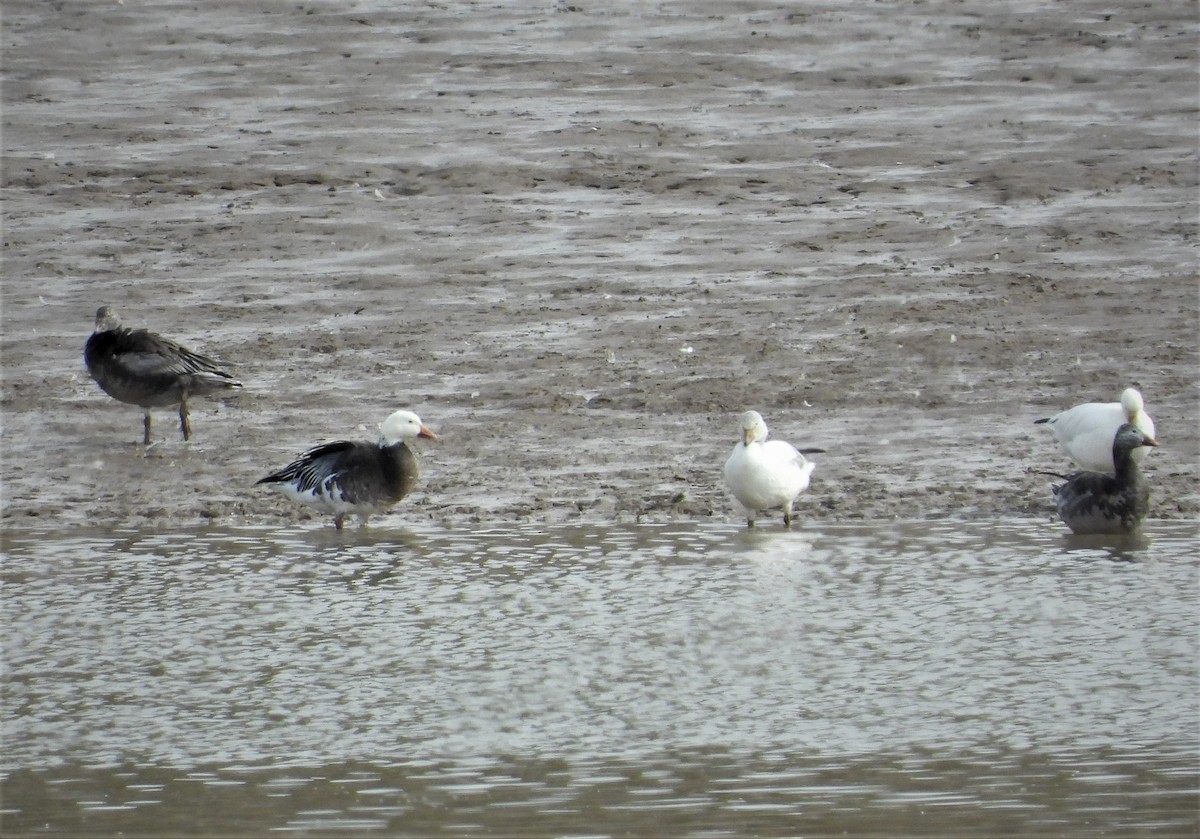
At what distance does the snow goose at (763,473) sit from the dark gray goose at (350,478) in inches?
65.5

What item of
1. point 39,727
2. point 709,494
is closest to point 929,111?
point 709,494

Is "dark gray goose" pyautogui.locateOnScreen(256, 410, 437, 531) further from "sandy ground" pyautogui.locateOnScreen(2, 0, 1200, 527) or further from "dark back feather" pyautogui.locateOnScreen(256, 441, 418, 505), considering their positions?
"sandy ground" pyautogui.locateOnScreen(2, 0, 1200, 527)

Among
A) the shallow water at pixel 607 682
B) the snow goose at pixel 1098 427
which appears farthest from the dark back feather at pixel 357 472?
the snow goose at pixel 1098 427

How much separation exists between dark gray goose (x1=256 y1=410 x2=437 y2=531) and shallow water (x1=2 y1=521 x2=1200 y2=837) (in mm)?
317

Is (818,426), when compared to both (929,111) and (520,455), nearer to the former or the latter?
(520,455)

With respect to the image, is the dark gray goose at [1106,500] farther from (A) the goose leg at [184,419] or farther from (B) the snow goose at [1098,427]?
(A) the goose leg at [184,419]

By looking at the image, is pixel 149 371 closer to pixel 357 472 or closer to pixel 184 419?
pixel 184 419

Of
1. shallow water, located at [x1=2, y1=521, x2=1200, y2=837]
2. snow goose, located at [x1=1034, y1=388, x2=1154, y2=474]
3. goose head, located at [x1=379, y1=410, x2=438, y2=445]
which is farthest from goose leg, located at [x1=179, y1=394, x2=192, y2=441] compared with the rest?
snow goose, located at [x1=1034, y1=388, x2=1154, y2=474]

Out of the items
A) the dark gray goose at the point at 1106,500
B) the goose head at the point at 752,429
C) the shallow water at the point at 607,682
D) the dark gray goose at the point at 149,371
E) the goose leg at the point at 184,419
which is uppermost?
the dark gray goose at the point at 149,371

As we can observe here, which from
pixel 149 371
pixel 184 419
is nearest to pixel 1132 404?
pixel 184 419

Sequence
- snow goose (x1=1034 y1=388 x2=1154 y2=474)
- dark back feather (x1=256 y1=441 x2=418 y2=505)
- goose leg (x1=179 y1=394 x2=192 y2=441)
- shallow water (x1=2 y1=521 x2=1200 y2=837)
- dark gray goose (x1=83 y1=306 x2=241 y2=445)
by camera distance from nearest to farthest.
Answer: shallow water (x1=2 y1=521 x2=1200 y2=837) → dark back feather (x1=256 y1=441 x2=418 y2=505) → snow goose (x1=1034 y1=388 x2=1154 y2=474) → dark gray goose (x1=83 y1=306 x2=241 y2=445) → goose leg (x1=179 y1=394 x2=192 y2=441)

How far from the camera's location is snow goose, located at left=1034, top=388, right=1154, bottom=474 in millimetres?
9992

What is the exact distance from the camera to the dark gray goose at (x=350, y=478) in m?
9.52

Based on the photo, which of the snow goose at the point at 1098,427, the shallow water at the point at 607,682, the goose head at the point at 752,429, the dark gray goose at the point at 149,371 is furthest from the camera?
the dark gray goose at the point at 149,371
